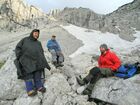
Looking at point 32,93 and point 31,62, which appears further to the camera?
point 31,62

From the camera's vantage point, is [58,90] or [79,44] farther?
[79,44]

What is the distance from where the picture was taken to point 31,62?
14.7 meters

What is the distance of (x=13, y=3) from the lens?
3290 inches

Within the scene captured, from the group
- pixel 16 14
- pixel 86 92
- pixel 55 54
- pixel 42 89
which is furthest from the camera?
pixel 16 14

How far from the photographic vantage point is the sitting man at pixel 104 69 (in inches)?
599

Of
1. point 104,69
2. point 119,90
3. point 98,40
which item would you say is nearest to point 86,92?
point 104,69

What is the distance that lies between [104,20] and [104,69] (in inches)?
2135

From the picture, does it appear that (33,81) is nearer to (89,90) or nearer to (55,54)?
(89,90)

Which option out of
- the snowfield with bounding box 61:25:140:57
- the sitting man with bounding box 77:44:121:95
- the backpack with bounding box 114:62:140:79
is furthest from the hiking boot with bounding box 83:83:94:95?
the snowfield with bounding box 61:25:140:57

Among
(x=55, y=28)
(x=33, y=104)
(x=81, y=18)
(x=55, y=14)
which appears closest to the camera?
(x=33, y=104)

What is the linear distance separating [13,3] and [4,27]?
8.92 meters

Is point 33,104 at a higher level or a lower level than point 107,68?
lower

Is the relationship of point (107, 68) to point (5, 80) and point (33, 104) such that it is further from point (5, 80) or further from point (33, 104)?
point (5, 80)

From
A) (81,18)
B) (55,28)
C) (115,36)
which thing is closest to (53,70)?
(55,28)
